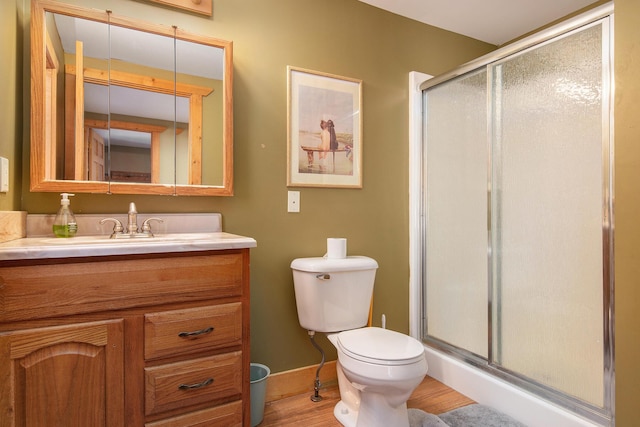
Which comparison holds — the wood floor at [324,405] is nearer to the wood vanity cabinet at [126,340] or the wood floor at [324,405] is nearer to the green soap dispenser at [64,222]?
the wood vanity cabinet at [126,340]

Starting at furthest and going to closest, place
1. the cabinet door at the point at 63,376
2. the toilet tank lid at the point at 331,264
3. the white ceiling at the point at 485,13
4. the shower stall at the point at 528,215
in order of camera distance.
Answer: the white ceiling at the point at 485,13
the toilet tank lid at the point at 331,264
the shower stall at the point at 528,215
the cabinet door at the point at 63,376

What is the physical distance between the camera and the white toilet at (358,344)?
4.50 ft

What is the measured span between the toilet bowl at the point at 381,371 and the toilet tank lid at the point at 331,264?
→ 0.31 meters

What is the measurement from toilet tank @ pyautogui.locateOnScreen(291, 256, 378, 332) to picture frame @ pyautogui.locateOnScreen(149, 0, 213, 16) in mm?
1318

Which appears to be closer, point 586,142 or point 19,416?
point 19,416

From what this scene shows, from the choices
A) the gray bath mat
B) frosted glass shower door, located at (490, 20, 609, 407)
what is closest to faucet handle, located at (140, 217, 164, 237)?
the gray bath mat

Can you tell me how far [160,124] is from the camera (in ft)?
5.40

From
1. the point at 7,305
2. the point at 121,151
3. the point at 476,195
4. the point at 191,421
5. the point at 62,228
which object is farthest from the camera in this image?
the point at 476,195

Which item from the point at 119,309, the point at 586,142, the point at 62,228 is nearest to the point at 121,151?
the point at 62,228

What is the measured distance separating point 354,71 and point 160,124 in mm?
1163

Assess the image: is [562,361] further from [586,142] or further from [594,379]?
[586,142]

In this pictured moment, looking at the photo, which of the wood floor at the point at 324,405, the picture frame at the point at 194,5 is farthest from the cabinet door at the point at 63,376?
the picture frame at the point at 194,5

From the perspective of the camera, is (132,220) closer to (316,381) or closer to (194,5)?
(194,5)

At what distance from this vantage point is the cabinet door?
100 cm
